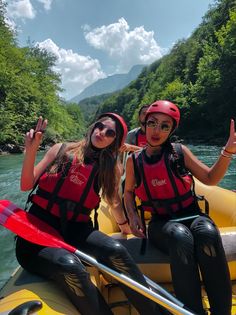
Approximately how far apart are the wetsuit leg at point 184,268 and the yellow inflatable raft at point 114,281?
36 centimetres

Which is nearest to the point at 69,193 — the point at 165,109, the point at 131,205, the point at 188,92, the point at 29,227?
the point at 29,227

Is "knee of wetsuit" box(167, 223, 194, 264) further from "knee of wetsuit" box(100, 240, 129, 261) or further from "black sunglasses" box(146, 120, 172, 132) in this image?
"black sunglasses" box(146, 120, 172, 132)

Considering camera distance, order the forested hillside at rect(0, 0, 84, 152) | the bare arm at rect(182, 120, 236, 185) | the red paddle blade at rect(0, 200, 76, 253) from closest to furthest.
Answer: the red paddle blade at rect(0, 200, 76, 253)
the bare arm at rect(182, 120, 236, 185)
the forested hillside at rect(0, 0, 84, 152)

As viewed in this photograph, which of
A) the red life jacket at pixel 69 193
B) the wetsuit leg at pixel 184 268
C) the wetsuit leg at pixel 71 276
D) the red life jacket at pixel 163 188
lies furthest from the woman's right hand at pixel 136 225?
the wetsuit leg at pixel 71 276

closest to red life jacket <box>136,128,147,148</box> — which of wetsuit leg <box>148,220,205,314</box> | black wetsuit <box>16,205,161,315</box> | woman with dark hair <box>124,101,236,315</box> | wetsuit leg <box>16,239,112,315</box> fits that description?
woman with dark hair <box>124,101,236,315</box>

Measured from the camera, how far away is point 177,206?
2371 millimetres

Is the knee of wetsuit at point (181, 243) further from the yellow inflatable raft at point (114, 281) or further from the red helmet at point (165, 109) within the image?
the red helmet at point (165, 109)

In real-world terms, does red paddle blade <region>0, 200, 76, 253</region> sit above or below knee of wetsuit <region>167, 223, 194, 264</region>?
above

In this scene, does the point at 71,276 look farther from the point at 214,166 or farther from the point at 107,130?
the point at 214,166

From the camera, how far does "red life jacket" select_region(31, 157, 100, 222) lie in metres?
2.28

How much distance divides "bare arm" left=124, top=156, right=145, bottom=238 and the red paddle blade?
0.57m

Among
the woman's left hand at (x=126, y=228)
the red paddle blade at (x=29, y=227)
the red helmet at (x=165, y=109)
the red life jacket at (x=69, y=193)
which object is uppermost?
the red helmet at (x=165, y=109)

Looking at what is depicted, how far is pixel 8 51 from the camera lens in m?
26.8

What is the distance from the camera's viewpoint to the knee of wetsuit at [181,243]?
199 cm
